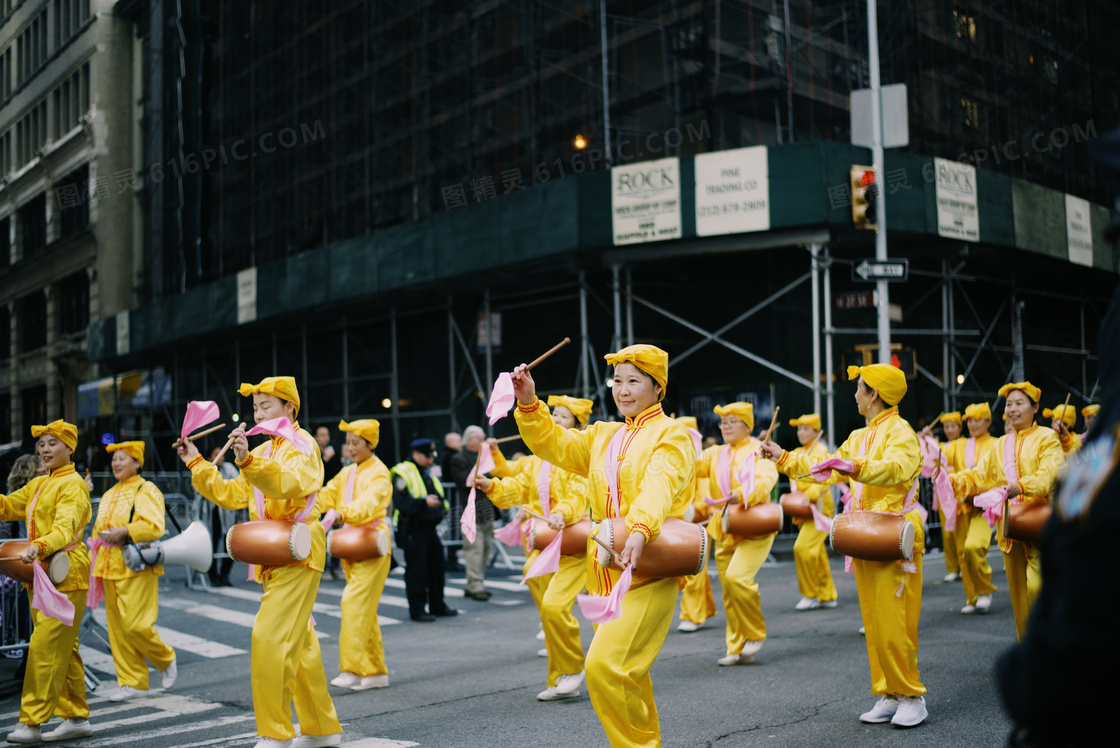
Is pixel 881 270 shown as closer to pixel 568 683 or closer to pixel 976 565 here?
pixel 976 565

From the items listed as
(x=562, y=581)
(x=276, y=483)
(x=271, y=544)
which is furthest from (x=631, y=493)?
(x=562, y=581)

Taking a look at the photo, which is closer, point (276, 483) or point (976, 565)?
point (276, 483)

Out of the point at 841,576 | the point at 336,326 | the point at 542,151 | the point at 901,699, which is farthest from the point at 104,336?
the point at 901,699

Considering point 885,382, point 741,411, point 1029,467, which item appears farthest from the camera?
point 741,411

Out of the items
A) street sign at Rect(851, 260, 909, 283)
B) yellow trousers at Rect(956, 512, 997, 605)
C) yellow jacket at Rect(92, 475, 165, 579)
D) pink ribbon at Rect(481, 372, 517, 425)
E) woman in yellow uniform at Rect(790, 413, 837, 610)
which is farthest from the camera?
street sign at Rect(851, 260, 909, 283)

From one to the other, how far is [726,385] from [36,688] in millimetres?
13741

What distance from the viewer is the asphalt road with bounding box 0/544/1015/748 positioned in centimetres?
590

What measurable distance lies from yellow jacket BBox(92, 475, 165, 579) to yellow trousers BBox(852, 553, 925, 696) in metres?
5.01

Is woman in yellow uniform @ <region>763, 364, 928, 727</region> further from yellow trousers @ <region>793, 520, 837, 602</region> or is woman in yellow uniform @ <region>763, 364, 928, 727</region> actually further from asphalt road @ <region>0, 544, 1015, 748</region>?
yellow trousers @ <region>793, 520, 837, 602</region>

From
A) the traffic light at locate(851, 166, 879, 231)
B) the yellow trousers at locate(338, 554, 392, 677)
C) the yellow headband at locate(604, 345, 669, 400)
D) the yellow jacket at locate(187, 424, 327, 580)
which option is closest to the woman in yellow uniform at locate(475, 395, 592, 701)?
the yellow trousers at locate(338, 554, 392, 677)

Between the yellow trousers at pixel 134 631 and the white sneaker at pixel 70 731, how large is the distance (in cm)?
107

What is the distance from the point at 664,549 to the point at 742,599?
3.81 metres

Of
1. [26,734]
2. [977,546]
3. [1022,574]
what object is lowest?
[26,734]

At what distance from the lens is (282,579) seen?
18.7ft
